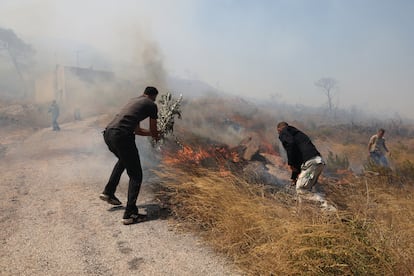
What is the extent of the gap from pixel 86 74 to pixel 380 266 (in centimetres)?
2905

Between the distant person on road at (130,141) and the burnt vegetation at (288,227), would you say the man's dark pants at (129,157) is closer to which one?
the distant person on road at (130,141)

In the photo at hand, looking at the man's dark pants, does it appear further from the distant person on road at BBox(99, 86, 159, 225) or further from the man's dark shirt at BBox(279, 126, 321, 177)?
the man's dark shirt at BBox(279, 126, 321, 177)

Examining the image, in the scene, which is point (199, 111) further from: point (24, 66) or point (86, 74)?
point (24, 66)

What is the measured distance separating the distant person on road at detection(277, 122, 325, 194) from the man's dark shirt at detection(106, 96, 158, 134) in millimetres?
1782

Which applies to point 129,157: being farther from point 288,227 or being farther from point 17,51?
point 17,51

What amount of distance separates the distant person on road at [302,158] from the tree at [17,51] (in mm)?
43321

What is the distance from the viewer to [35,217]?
402cm

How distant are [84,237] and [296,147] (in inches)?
112

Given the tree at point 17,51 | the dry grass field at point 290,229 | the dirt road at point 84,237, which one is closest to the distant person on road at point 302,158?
the dry grass field at point 290,229

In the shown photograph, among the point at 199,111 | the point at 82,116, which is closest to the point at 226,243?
the point at 199,111

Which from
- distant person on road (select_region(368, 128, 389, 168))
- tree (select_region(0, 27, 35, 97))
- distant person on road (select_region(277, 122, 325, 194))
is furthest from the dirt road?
tree (select_region(0, 27, 35, 97))

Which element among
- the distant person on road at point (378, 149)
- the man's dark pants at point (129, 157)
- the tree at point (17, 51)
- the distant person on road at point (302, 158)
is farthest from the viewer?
the tree at point (17, 51)

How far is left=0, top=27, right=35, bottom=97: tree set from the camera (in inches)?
1663

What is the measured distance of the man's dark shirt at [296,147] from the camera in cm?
442
